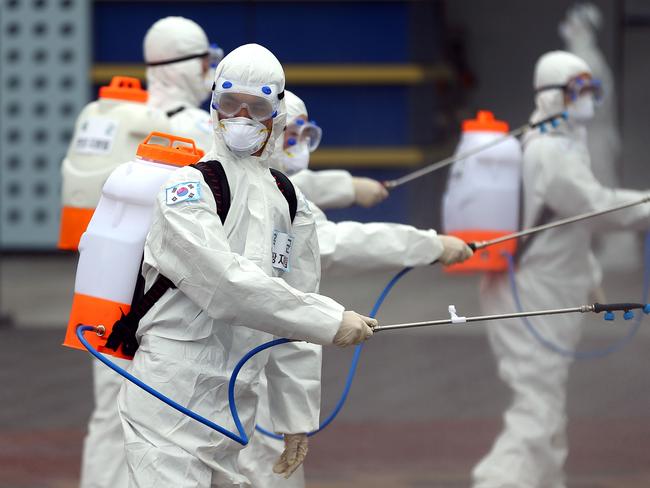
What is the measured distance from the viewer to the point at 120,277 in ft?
13.1

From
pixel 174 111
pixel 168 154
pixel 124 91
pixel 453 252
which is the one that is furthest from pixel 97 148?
pixel 453 252

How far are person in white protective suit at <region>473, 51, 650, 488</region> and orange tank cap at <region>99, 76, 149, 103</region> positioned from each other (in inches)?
65.9

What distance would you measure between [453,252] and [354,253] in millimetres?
361

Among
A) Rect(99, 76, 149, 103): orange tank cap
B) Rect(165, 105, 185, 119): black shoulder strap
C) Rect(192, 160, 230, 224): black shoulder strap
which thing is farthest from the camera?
Rect(165, 105, 185, 119): black shoulder strap

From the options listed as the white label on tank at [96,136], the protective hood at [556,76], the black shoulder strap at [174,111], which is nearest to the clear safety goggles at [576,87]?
the protective hood at [556,76]

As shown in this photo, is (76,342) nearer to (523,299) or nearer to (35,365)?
(523,299)

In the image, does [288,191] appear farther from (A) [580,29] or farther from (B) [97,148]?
(A) [580,29]

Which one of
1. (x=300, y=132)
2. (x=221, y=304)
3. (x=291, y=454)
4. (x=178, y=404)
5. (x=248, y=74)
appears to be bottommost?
(x=291, y=454)

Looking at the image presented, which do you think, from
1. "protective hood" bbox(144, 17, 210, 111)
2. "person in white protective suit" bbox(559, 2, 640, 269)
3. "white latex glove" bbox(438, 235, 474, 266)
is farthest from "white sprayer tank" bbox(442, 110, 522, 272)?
"person in white protective suit" bbox(559, 2, 640, 269)

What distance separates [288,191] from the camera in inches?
157

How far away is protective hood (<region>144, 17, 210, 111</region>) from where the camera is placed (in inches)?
234

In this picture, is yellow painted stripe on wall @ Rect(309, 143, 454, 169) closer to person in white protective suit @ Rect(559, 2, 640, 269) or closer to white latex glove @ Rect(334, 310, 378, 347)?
person in white protective suit @ Rect(559, 2, 640, 269)

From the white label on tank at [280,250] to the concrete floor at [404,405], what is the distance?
8.27 ft

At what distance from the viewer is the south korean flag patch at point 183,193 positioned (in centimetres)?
367
